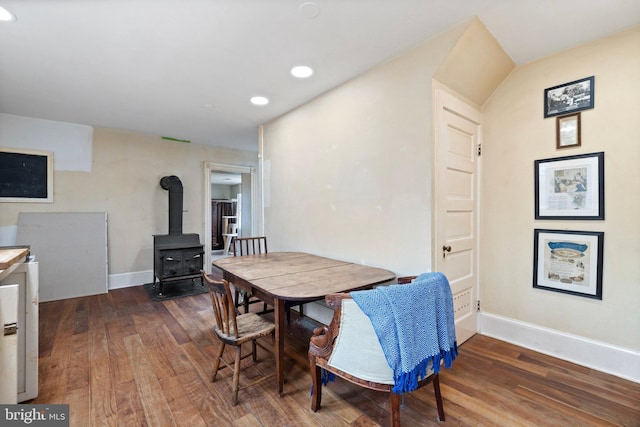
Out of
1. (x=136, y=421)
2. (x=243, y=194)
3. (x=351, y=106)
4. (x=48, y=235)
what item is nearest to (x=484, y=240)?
(x=351, y=106)

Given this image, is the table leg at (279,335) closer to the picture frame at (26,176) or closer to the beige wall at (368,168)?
the beige wall at (368,168)

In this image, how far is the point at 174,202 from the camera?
4.54m

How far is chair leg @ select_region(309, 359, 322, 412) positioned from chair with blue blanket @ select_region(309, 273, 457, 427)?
102mm

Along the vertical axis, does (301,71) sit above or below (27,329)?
above

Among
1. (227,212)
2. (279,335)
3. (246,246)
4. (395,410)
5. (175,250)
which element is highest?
(227,212)

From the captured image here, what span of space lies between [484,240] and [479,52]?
5.32 ft

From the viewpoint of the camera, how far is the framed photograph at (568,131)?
212 cm

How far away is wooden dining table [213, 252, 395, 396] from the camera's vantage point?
170cm

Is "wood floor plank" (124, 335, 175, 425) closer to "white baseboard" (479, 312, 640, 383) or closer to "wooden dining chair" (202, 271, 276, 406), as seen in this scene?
"wooden dining chair" (202, 271, 276, 406)

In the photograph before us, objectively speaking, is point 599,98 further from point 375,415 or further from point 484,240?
point 375,415

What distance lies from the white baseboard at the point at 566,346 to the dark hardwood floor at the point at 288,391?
75 mm

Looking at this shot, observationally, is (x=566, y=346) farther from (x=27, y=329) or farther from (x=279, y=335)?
(x=27, y=329)

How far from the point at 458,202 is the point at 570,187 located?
2.67ft

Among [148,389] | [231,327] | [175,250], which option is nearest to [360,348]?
[231,327]
